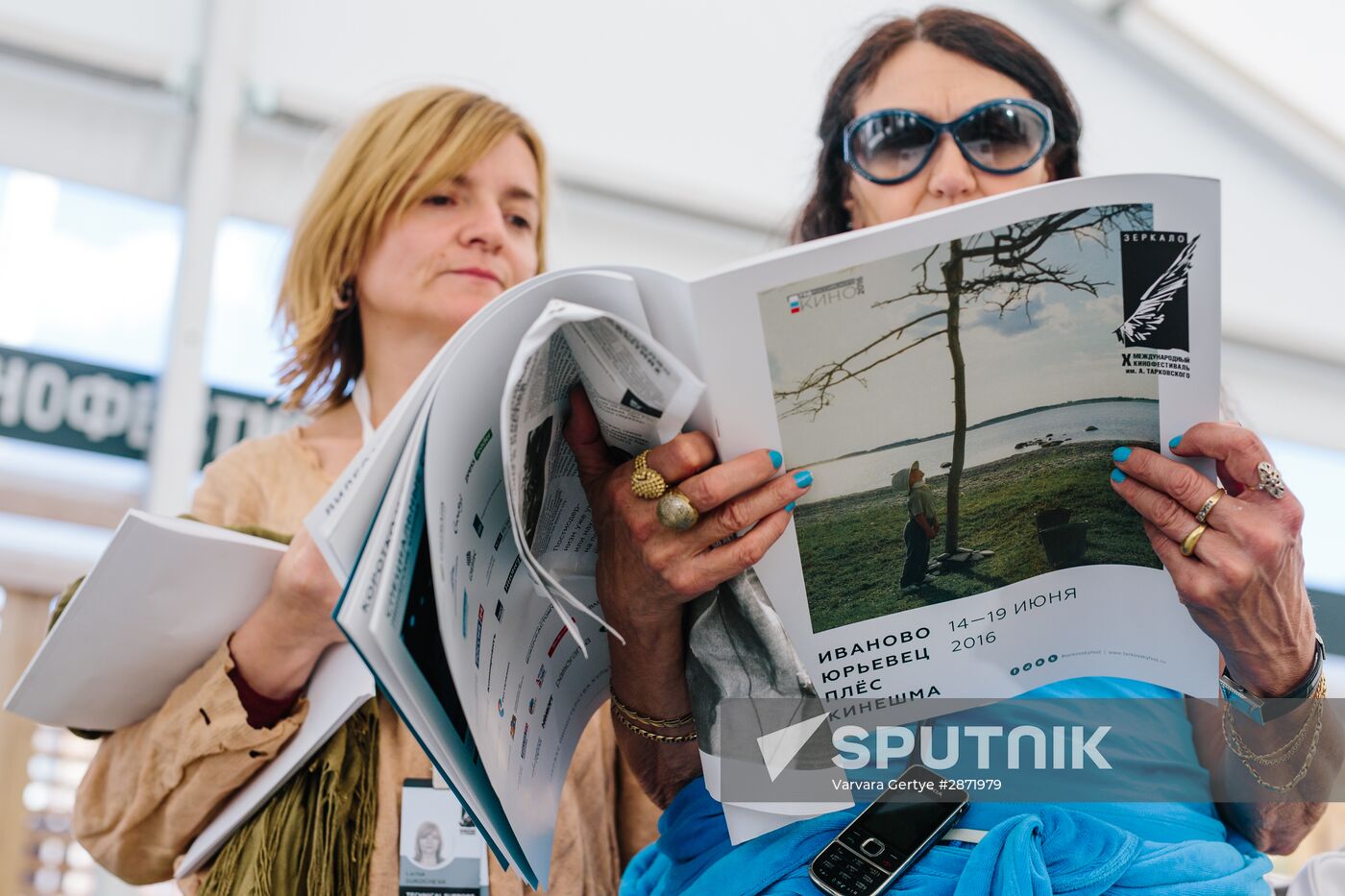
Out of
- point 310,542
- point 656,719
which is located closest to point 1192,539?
point 656,719

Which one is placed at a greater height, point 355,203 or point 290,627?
point 355,203

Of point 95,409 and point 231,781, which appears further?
point 95,409

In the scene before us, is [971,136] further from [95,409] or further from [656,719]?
[95,409]

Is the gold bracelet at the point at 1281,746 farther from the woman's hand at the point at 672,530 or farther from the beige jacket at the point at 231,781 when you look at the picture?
the beige jacket at the point at 231,781

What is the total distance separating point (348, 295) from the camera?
1.40m

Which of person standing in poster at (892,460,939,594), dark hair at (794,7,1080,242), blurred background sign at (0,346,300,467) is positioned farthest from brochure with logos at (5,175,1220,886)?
blurred background sign at (0,346,300,467)

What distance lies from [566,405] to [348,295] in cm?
69

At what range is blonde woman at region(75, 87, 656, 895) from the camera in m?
1.00

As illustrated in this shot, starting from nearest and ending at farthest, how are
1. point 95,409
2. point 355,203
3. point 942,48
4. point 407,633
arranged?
point 407,633
point 942,48
point 355,203
point 95,409

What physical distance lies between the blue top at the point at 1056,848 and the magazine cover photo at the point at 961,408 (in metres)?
0.15

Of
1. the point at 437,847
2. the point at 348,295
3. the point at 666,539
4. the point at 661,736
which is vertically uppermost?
the point at 348,295

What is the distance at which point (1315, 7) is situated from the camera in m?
3.09

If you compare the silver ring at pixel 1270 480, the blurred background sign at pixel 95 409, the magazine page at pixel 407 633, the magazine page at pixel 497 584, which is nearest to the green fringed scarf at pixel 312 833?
the magazine page at pixel 497 584

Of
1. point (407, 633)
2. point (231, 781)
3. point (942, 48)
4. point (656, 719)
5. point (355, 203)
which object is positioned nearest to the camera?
point (407, 633)
